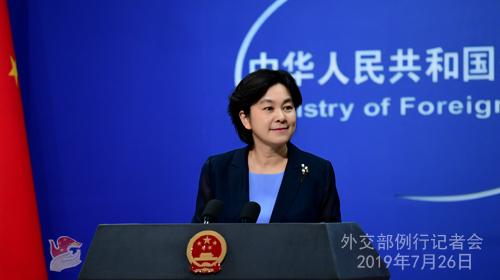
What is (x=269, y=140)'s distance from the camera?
1.71m

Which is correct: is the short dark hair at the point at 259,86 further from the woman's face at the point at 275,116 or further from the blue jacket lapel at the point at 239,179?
the blue jacket lapel at the point at 239,179

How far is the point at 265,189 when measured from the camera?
5.77 ft

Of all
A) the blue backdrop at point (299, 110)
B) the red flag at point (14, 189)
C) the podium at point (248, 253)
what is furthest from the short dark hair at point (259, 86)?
the red flag at point (14, 189)

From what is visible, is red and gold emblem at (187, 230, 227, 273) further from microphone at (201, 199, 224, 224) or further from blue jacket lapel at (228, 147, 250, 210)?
blue jacket lapel at (228, 147, 250, 210)

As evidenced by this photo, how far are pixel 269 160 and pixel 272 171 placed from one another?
5cm

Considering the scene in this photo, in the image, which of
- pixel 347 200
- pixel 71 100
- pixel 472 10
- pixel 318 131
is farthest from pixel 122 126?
pixel 472 10

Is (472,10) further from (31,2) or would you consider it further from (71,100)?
(31,2)

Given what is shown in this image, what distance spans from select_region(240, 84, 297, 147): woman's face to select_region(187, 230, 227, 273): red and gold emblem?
0.73 m

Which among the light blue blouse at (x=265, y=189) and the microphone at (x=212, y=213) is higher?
the microphone at (x=212, y=213)

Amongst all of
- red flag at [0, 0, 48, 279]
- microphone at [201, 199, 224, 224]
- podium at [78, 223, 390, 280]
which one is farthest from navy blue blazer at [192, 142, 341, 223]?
red flag at [0, 0, 48, 279]

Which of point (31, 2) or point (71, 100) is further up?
point (31, 2)

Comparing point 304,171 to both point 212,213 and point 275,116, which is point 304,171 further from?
point 212,213

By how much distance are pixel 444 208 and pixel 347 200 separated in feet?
1.92

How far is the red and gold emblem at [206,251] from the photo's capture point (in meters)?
0.98
